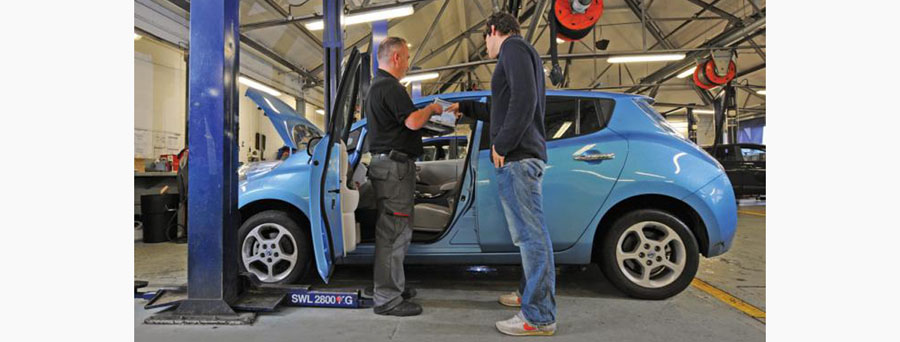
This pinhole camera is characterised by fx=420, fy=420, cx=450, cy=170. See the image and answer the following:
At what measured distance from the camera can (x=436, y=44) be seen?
1128cm

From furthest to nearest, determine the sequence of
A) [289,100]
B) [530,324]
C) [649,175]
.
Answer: [289,100], [649,175], [530,324]

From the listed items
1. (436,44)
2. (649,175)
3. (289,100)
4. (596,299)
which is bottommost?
(596,299)

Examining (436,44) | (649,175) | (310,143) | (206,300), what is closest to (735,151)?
(436,44)

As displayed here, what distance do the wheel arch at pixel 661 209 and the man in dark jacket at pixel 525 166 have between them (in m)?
0.79

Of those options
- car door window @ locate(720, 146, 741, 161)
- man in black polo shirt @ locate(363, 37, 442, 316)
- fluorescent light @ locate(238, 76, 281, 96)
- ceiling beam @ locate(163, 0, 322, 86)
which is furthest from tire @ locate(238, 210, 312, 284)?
car door window @ locate(720, 146, 741, 161)

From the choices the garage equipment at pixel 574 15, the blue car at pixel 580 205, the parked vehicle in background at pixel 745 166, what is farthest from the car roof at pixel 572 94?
the parked vehicle in background at pixel 745 166

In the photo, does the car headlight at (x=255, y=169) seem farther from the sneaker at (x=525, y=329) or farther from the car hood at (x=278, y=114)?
the sneaker at (x=525, y=329)

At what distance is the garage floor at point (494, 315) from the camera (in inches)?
84.0

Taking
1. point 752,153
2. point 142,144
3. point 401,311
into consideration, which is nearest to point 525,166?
point 401,311

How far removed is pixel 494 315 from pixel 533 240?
0.62 m

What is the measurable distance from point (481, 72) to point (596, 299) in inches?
556

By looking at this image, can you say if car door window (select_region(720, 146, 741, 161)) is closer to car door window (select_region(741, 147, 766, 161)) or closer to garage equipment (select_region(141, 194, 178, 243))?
car door window (select_region(741, 147, 766, 161))

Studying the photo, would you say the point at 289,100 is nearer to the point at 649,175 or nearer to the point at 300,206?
the point at 300,206

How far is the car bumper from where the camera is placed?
8.45ft
